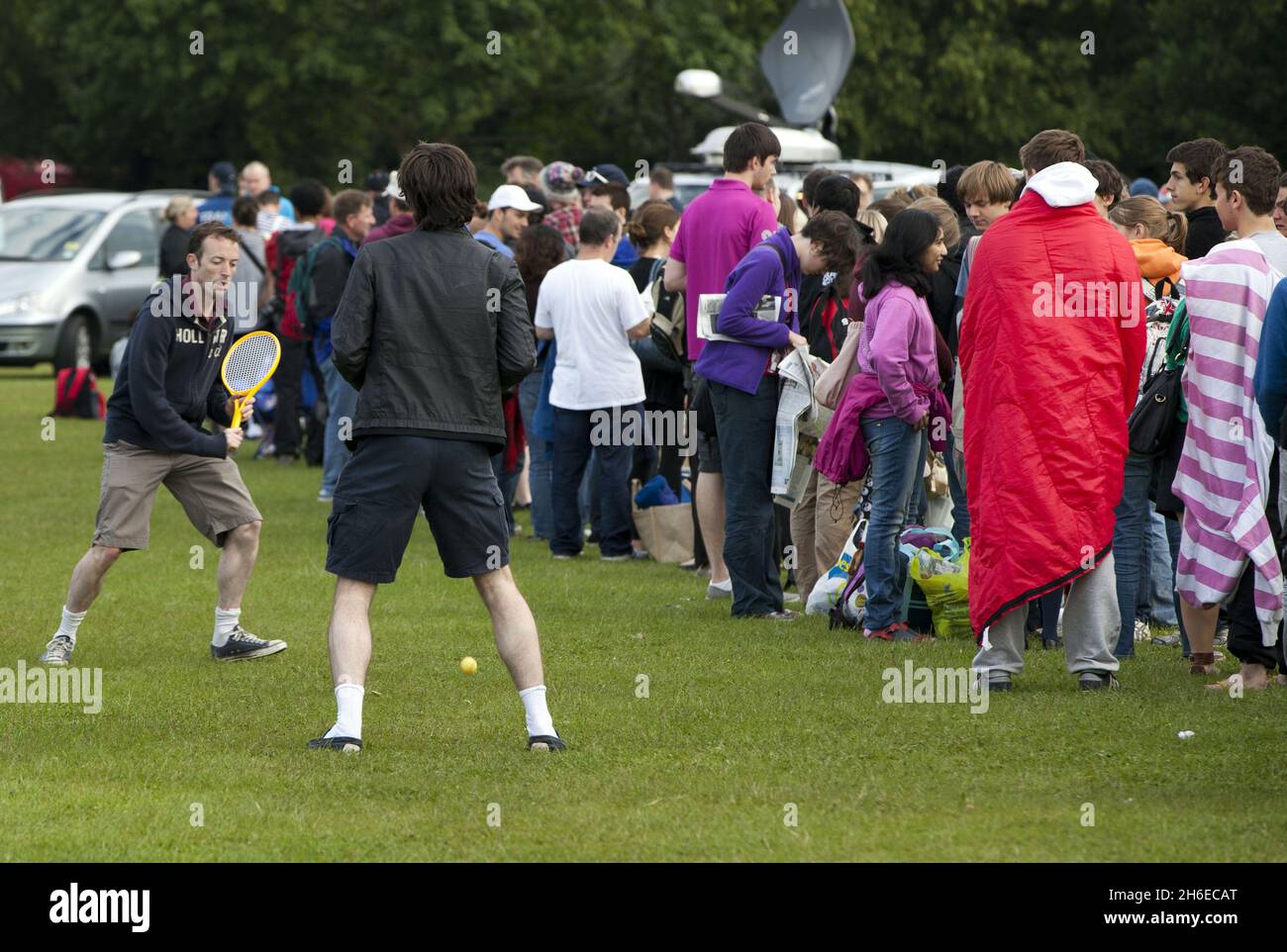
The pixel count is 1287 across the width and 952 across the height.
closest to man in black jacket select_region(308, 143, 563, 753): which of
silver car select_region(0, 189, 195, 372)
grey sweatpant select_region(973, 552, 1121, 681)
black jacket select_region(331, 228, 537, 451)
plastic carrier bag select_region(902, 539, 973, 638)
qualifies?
black jacket select_region(331, 228, 537, 451)

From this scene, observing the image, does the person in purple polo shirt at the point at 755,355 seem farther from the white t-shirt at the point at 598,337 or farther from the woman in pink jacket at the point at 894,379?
the white t-shirt at the point at 598,337

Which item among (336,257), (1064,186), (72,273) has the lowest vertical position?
(72,273)

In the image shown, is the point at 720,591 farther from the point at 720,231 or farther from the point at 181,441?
the point at 181,441

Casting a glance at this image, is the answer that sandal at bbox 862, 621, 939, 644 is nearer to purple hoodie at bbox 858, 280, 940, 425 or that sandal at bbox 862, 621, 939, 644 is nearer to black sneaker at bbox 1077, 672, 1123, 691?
purple hoodie at bbox 858, 280, 940, 425

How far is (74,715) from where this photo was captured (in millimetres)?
7852

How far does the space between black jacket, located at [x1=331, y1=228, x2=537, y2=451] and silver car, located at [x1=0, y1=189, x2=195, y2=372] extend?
722 inches

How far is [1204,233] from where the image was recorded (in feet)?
33.1

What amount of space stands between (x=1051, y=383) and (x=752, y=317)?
7.18 feet

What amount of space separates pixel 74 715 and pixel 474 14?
98.3 ft

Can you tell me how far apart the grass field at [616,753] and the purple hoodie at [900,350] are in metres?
1.10

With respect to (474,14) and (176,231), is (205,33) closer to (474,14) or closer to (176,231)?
(474,14)

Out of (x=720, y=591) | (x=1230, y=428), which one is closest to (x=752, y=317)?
(x=720, y=591)

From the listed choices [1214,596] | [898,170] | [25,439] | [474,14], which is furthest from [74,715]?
[474,14]

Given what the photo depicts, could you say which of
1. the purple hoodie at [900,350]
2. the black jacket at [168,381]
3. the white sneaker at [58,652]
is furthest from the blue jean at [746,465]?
the white sneaker at [58,652]
